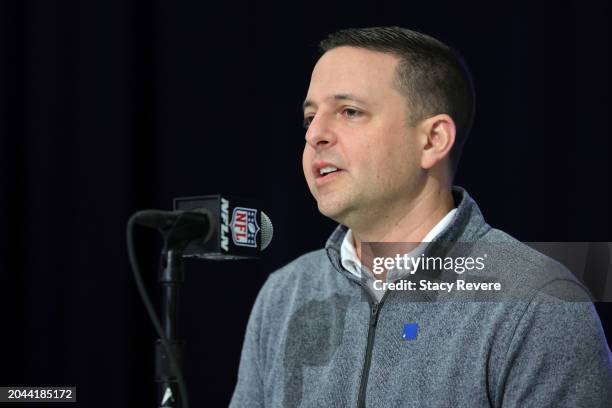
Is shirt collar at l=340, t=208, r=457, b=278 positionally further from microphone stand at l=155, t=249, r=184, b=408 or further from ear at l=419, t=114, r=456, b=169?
microphone stand at l=155, t=249, r=184, b=408

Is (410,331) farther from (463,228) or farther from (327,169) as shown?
(327,169)

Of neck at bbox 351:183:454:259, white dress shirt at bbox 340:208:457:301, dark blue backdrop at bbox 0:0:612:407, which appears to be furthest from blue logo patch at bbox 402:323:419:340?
dark blue backdrop at bbox 0:0:612:407

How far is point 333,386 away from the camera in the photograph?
1.89 meters

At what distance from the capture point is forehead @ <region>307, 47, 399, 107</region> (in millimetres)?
2000

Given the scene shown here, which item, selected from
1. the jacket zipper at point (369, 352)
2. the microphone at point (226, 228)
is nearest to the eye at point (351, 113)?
the jacket zipper at point (369, 352)

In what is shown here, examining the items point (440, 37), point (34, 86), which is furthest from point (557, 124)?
point (34, 86)

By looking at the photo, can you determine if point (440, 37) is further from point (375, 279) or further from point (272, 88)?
point (375, 279)

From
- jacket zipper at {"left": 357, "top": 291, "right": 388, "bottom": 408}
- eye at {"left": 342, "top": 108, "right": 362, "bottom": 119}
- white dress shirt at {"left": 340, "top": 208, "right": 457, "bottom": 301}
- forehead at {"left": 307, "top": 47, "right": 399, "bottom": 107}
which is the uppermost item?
forehead at {"left": 307, "top": 47, "right": 399, "bottom": 107}

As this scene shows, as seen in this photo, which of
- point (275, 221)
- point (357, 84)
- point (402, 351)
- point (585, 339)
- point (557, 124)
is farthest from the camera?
point (275, 221)

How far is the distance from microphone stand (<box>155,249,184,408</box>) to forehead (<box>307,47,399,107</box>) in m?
0.80

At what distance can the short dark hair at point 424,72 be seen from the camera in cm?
205

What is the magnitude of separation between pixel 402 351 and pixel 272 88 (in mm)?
1495

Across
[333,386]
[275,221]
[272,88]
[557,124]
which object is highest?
[272,88]

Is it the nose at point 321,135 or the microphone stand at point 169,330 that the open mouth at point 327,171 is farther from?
the microphone stand at point 169,330
